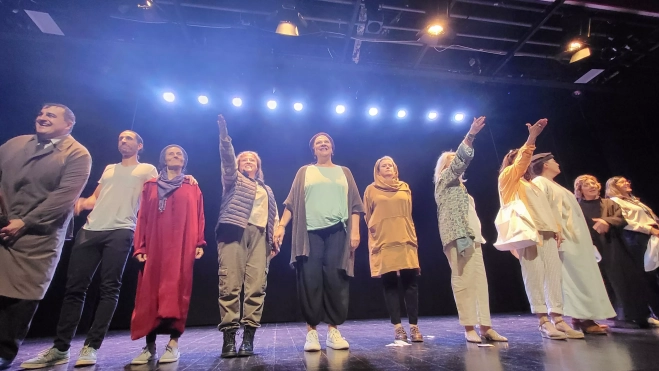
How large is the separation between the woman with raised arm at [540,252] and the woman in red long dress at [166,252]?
2.46 metres

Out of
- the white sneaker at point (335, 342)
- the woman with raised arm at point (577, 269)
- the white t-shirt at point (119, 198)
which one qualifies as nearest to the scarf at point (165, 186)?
the white t-shirt at point (119, 198)

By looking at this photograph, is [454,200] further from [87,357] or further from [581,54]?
[581,54]

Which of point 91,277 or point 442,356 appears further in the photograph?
point 91,277

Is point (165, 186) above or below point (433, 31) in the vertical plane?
below

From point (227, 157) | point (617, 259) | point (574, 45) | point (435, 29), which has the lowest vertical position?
point (617, 259)

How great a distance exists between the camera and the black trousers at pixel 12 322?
5.87ft

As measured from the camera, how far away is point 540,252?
2.64m

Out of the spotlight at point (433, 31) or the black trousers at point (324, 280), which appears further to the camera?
the spotlight at point (433, 31)

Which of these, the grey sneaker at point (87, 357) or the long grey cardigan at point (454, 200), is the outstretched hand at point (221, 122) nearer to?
the grey sneaker at point (87, 357)

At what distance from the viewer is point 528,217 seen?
2.59 m

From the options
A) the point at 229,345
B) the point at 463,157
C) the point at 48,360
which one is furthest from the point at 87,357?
the point at 463,157

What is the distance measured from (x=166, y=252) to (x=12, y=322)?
0.83 metres

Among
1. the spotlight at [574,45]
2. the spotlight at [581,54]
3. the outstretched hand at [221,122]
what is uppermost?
the spotlight at [574,45]

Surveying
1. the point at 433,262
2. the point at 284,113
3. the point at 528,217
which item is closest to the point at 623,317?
the point at 528,217
